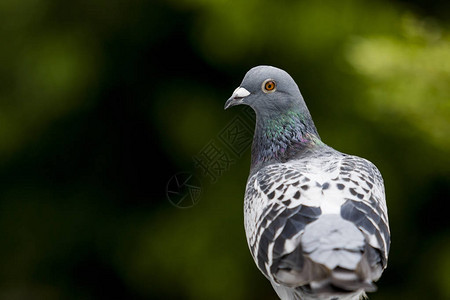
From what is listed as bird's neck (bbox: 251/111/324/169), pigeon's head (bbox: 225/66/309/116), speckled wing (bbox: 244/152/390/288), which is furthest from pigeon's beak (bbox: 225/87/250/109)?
speckled wing (bbox: 244/152/390/288)

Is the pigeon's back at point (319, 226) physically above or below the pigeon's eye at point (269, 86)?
below

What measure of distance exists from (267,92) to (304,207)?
2.00 feet

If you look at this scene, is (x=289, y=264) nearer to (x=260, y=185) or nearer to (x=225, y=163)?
(x=260, y=185)

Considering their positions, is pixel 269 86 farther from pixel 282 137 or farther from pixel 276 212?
pixel 276 212

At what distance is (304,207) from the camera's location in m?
2.14

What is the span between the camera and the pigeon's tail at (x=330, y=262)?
185cm

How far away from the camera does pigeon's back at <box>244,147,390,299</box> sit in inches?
74.5

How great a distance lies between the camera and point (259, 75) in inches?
96.8

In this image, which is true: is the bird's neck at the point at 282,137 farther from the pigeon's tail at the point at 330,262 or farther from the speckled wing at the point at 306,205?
the pigeon's tail at the point at 330,262

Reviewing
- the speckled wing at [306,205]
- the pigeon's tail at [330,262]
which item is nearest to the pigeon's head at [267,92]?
the speckled wing at [306,205]

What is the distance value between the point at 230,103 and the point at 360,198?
2.29ft

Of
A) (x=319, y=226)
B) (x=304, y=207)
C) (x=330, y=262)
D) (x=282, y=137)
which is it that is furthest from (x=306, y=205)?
(x=282, y=137)

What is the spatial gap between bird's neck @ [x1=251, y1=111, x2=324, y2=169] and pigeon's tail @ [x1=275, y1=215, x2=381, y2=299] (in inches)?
25.8

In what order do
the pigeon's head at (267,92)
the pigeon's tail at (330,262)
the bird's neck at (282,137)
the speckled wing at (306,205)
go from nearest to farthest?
the pigeon's tail at (330,262) < the speckled wing at (306,205) < the pigeon's head at (267,92) < the bird's neck at (282,137)
